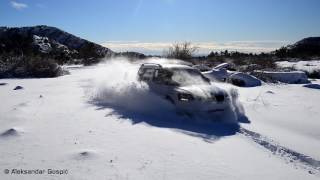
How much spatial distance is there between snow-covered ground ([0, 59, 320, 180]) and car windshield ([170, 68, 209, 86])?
3.13 feet

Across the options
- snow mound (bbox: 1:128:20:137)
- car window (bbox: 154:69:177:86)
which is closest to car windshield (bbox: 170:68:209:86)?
car window (bbox: 154:69:177:86)

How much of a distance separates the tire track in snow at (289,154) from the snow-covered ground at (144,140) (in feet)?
0.06

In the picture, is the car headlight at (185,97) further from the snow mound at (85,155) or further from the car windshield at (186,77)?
the snow mound at (85,155)

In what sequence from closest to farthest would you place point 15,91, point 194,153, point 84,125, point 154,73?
point 194,153 → point 84,125 → point 154,73 → point 15,91

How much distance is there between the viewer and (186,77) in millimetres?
10750

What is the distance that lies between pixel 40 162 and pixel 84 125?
2503 millimetres

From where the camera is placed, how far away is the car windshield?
Result: 10438 mm

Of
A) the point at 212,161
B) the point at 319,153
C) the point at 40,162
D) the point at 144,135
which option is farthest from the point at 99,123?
the point at 319,153

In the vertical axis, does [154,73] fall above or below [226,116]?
above

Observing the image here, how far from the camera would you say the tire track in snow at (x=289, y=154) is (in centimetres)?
601

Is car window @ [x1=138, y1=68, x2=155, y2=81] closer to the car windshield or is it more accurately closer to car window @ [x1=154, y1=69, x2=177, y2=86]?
car window @ [x1=154, y1=69, x2=177, y2=86]

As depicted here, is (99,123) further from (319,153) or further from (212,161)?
(319,153)

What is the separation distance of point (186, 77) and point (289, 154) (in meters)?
4.77

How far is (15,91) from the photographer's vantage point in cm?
1390
